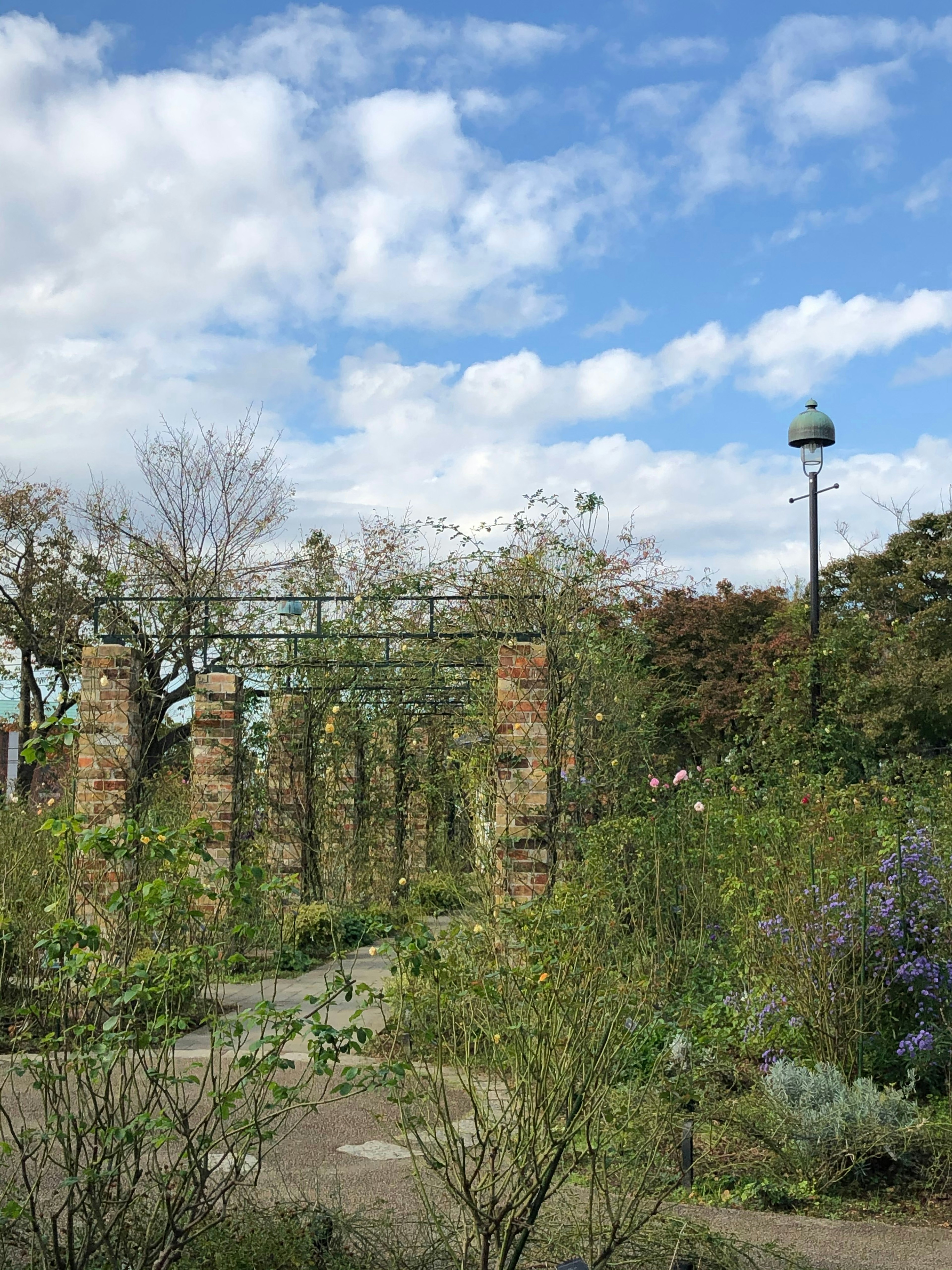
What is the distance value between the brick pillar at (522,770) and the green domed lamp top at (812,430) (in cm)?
708

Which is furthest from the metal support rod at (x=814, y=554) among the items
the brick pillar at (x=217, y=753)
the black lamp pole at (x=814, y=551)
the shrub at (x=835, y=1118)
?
the shrub at (x=835, y=1118)

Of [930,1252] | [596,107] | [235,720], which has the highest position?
[596,107]

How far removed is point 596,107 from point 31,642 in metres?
17.6

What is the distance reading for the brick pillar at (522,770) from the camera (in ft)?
22.9

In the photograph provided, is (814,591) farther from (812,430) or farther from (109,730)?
(109,730)

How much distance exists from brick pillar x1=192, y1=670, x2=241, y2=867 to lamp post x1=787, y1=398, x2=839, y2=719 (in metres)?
7.34

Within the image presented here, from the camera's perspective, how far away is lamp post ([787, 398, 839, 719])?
42.2ft

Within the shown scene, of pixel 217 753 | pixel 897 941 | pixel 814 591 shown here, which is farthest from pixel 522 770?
pixel 814 591

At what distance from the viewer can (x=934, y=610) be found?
16094mm

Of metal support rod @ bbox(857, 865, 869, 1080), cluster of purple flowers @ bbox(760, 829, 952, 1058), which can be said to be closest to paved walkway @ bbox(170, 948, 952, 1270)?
metal support rod @ bbox(857, 865, 869, 1080)

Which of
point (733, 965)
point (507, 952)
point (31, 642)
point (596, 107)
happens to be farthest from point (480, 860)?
point (31, 642)

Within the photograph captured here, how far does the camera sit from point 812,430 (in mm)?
12867

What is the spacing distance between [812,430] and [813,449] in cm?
24

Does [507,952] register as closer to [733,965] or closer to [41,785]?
[733,965]
